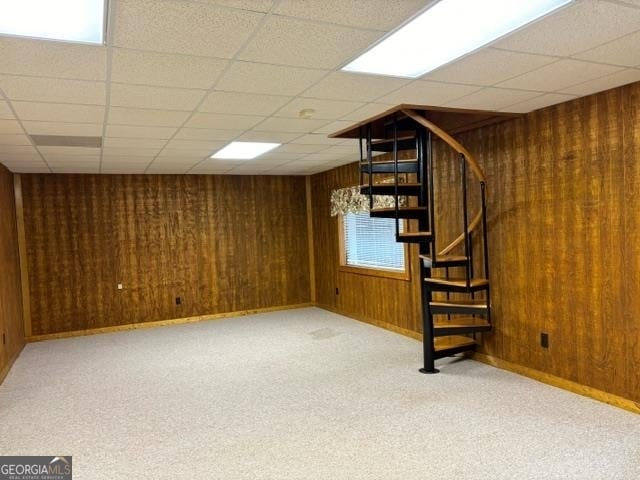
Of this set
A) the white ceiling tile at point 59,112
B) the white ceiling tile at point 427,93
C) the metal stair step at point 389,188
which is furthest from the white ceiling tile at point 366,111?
the white ceiling tile at point 59,112

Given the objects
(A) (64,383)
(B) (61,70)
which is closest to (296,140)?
(B) (61,70)

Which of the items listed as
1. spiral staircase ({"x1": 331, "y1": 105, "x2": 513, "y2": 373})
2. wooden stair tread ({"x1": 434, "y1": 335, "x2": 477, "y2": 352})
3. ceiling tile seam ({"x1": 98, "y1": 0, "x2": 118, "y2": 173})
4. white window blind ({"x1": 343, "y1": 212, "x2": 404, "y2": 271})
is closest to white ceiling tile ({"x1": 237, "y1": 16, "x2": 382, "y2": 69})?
ceiling tile seam ({"x1": 98, "y1": 0, "x2": 118, "y2": 173})

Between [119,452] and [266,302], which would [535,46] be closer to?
[119,452]

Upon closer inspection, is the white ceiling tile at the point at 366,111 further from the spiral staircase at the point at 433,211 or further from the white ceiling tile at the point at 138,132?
the white ceiling tile at the point at 138,132

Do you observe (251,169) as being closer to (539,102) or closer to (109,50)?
(539,102)

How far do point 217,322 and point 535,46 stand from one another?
592 centimetres

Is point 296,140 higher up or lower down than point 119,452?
higher up

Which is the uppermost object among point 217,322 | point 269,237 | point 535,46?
point 535,46

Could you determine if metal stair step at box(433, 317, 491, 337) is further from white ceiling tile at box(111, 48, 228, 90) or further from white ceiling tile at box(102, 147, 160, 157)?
white ceiling tile at box(102, 147, 160, 157)

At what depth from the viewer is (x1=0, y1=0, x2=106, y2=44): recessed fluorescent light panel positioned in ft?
6.13

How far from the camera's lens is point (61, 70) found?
8.07 ft

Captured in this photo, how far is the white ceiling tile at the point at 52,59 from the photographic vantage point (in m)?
2.13

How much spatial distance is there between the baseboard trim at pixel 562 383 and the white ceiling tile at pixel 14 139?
4704 millimetres

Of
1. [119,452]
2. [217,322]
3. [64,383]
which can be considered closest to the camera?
[119,452]
